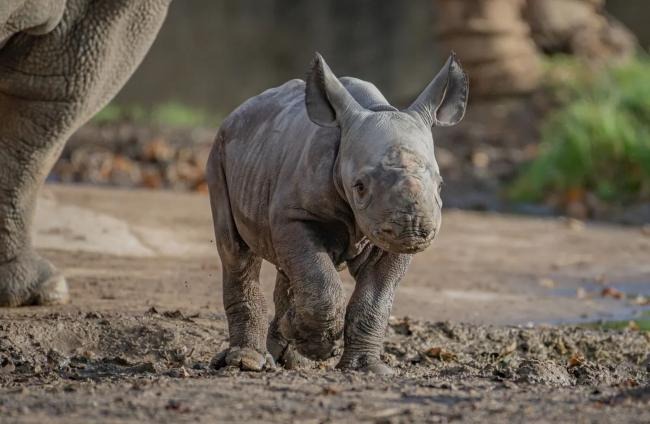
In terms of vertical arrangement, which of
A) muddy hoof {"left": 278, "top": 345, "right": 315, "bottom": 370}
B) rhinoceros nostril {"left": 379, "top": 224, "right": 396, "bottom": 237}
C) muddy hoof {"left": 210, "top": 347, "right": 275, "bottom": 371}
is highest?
rhinoceros nostril {"left": 379, "top": 224, "right": 396, "bottom": 237}

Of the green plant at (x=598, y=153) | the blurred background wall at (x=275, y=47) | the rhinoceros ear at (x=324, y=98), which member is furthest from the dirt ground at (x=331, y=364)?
the blurred background wall at (x=275, y=47)

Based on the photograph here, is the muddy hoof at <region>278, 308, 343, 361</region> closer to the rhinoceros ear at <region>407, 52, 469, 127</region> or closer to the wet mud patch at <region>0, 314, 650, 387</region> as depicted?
the wet mud patch at <region>0, 314, 650, 387</region>

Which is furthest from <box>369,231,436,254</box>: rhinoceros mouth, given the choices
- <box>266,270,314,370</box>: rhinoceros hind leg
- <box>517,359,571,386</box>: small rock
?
<box>266,270,314,370</box>: rhinoceros hind leg

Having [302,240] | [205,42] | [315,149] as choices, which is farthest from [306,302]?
[205,42]

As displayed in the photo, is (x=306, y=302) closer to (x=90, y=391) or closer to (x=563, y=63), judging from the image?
(x=90, y=391)

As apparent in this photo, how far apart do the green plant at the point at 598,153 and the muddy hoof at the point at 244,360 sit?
340 inches

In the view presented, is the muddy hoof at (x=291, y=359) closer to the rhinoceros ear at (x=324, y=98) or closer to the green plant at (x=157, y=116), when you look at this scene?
the rhinoceros ear at (x=324, y=98)

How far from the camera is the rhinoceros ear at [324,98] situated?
518 centimetres

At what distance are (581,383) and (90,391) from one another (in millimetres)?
2001

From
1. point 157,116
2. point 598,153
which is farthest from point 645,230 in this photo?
point 157,116

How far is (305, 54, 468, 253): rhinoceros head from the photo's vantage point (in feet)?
15.7

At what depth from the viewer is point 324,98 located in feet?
17.1

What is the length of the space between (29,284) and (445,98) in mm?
2923

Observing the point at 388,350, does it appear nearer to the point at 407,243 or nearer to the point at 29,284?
the point at 407,243
